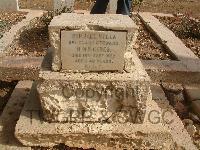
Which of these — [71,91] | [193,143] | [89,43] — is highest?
[89,43]

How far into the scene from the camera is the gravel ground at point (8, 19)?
6527 millimetres

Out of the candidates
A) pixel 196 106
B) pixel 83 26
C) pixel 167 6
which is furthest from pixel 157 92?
pixel 167 6

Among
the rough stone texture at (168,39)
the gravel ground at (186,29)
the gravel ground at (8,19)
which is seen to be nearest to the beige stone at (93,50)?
the rough stone texture at (168,39)

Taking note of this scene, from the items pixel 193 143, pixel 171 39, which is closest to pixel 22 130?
pixel 193 143

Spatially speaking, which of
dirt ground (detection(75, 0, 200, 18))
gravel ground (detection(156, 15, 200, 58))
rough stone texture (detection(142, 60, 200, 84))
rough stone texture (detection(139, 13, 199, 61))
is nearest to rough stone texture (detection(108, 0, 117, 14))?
rough stone texture (detection(139, 13, 199, 61))

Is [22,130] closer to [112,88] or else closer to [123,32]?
[112,88]

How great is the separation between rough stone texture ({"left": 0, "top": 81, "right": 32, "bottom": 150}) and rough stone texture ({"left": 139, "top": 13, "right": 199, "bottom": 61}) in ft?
7.30

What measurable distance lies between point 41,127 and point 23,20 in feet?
14.0

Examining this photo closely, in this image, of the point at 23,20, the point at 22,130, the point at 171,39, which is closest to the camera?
the point at 22,130

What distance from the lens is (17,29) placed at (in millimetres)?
6418

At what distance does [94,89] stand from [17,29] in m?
3.57

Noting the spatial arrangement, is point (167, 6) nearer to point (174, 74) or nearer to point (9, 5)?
point (9, 5)

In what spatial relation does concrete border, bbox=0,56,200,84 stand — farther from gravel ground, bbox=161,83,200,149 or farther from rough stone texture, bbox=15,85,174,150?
rough stone texture, bbox=15,85,174,150

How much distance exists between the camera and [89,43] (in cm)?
323
